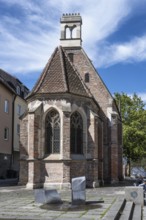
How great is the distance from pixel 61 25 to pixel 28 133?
40.6 feet

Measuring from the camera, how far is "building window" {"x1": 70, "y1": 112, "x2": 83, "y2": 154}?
23.5 metres

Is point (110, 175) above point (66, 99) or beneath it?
beneath

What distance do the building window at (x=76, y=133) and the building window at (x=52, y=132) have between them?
1034 millimetres

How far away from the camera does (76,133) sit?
23703 mm

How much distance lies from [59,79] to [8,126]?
16150 millimetres

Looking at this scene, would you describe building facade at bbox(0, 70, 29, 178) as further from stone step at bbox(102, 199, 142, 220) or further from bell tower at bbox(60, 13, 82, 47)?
stone step at bbox(102, 199, 142, 220)

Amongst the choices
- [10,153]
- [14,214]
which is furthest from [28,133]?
[10,153]

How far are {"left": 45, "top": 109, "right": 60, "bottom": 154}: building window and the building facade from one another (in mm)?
13566

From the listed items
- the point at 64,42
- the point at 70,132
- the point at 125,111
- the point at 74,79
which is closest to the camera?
the point at 70,132

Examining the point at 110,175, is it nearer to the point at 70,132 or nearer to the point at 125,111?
the point at 70,132

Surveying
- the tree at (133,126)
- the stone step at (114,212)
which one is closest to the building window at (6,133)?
the tree at (133,126)

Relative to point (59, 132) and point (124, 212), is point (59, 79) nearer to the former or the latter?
point (59, 132)

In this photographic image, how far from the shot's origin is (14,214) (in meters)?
10.8

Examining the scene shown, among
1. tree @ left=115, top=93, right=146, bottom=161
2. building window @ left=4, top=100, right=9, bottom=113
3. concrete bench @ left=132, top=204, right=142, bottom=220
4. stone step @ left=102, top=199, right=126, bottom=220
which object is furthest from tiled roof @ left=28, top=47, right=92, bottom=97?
tree @ left=115, top=93, right=146, bottom=161
